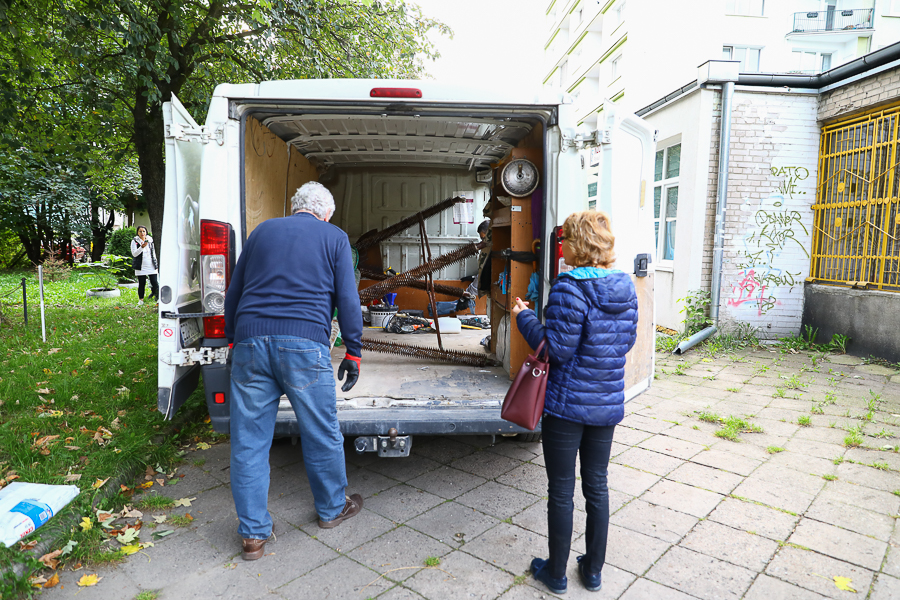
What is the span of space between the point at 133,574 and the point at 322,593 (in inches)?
36.9

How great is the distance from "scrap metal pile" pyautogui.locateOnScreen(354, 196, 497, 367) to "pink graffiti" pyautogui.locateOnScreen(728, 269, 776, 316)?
430cm

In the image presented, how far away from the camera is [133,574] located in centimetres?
267

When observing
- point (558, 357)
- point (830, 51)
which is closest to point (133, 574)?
point (558, 357)

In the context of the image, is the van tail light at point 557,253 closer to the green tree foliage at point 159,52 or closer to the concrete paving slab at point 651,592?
the concrete paving slab at point 651,592

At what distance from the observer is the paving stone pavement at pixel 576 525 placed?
2619 millimetres

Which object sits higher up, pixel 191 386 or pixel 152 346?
pixel 191 386

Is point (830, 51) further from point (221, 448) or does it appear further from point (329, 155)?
point (221, 448)

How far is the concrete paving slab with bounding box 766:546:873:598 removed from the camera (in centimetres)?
262

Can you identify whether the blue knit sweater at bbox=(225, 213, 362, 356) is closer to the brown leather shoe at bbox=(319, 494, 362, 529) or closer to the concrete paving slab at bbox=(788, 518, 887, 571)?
the brown leather shoe at bbox=(319, 494, 362, 529)

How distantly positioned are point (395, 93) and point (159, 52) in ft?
17.5

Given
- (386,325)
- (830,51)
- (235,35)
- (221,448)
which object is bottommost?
(221,448)

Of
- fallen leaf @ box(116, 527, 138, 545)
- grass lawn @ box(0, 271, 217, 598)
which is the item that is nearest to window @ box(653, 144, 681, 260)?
grass lawn @ box(0, 271, 217, 598)

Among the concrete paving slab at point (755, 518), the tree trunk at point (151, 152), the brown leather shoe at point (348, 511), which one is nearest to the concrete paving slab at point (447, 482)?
the brown leather shoe at point (348, 511)

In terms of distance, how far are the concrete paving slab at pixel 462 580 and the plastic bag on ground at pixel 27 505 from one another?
75.3 inches
